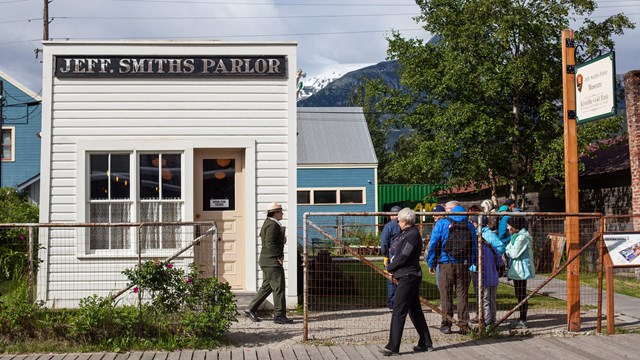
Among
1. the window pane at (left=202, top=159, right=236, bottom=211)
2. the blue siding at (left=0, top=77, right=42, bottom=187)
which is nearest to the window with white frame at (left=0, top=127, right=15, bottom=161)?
the blue siding at (left=0, top=77, right=42, bottom=187)

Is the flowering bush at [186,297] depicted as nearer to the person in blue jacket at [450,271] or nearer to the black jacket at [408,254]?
the black jacket at [408,254]

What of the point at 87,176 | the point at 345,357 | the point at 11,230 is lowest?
the point at 345,357

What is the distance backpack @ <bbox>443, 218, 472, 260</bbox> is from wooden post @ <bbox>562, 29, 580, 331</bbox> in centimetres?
137

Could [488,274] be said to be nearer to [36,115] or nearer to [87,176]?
[87,176]

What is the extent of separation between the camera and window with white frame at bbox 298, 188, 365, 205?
33.4 metres

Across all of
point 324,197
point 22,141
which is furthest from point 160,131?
point 22,141

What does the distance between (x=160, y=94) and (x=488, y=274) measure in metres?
5.92

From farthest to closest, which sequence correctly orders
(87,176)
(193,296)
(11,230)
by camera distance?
(87,176) < (11,230) < (193,296)

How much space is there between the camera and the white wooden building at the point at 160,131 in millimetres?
11258

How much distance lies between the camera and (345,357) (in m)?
8.00

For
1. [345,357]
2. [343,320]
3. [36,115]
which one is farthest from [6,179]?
[345,357]

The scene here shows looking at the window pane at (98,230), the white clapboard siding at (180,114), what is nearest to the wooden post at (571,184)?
the white clapboard siding at (180,114)

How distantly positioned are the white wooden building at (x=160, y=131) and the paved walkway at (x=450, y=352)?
9.91 ft

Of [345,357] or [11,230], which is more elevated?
[11,230]
